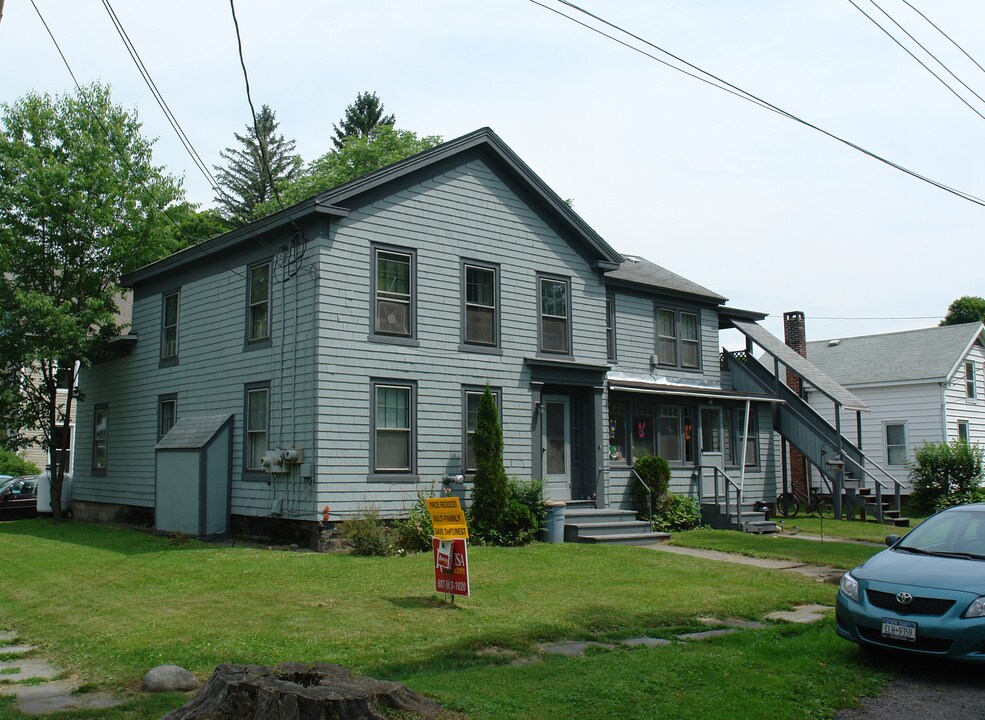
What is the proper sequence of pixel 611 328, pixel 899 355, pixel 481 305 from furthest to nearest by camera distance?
pixel 899 355 → pixel 611 328 → pixel 481 305

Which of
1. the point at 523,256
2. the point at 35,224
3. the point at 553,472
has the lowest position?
the point at 553,472

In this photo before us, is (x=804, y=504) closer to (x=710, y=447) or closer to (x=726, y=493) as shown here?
(x=710, y=447)

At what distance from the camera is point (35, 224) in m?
23.4

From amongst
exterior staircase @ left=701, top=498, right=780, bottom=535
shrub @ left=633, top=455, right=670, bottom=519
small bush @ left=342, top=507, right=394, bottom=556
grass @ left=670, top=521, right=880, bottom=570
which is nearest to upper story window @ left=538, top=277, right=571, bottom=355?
shrub @ left=633, top=455, right=670, bottom=519

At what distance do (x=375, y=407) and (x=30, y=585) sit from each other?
649 centimetres

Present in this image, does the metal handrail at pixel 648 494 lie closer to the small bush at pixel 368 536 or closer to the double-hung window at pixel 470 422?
the double-hung window at pixel 470 422

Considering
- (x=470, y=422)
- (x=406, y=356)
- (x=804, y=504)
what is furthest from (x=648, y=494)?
(x=804, y=504)

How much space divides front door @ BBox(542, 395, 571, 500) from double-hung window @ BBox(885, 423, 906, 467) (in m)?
18.0

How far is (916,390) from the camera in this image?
32750mm

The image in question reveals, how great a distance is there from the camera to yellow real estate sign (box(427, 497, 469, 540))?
36.5ft

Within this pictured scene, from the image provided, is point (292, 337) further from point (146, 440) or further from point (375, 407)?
point (146, 440)

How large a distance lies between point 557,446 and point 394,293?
5.35 meters

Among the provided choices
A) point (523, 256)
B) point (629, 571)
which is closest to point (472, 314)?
point (523, 256)

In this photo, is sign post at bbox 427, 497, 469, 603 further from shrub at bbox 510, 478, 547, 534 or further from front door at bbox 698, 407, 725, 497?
front door at bbox 698, 407, 725, 497
